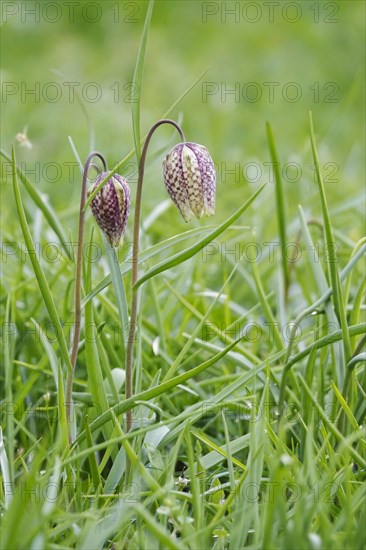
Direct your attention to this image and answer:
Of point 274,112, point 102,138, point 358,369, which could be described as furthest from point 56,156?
point 358,369

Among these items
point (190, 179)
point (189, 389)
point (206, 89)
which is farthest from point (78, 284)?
point (206, 89)

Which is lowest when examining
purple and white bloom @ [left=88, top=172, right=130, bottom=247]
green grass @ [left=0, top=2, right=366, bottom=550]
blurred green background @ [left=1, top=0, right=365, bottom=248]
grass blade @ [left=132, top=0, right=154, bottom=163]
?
green grass @ [left=0, top=2, right=366, bottom=550]

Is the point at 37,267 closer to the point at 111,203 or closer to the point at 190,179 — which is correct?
the point at 111,203

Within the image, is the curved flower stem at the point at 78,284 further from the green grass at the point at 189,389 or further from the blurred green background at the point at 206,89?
the blurred green background at the point at 206,89

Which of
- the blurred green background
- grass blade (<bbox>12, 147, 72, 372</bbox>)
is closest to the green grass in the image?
grass blade (<bbox>12, 147, 72, 372</bbox>)

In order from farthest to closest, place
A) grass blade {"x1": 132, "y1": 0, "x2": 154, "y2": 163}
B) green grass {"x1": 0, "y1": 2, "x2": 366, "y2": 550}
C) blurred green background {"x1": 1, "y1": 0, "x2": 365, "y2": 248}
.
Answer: blurred green background {"x1": 1, "y1": 0, "x2": 365, "y2": 248}
grass blade {"x1": 132, "y1": 0, "x2": 154, "y2": 163}
green grass {"x1": 0, "y1": 2, "x2": 366, "y2": 550}

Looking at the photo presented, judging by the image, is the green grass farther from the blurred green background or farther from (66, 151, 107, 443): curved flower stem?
the blurred green background
